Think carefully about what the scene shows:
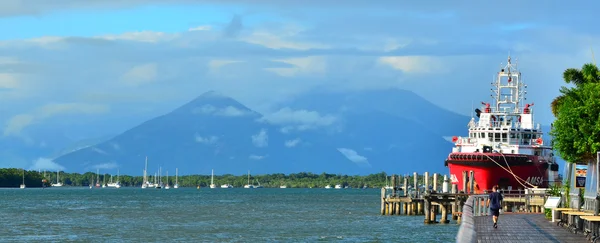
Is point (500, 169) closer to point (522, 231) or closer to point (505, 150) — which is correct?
point (505, 150)

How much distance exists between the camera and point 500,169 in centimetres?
8394

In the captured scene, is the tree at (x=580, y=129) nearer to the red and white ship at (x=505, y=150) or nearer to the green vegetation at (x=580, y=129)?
the green vegetation at (x=580, y=129)

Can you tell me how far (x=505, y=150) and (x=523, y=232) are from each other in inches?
2102

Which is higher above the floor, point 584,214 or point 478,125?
point 478,125

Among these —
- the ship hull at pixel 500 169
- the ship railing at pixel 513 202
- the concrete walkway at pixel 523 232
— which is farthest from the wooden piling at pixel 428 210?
the ship hull at pixel 500 169

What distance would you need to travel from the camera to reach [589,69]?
195 feet

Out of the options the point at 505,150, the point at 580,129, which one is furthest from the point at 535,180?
the point at 580,129

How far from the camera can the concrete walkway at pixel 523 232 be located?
105 ft

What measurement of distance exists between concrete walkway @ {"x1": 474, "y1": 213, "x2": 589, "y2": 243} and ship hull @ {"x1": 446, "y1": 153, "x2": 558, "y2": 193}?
40.3 meters

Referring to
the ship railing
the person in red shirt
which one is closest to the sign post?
the ship railing

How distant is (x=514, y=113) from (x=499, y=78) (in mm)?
4650

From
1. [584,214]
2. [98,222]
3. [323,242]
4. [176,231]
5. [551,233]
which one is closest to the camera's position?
[584,214]

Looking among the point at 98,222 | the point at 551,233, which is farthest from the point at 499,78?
the point at 551,233

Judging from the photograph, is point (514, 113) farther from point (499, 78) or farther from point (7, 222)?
point (7, 222)
